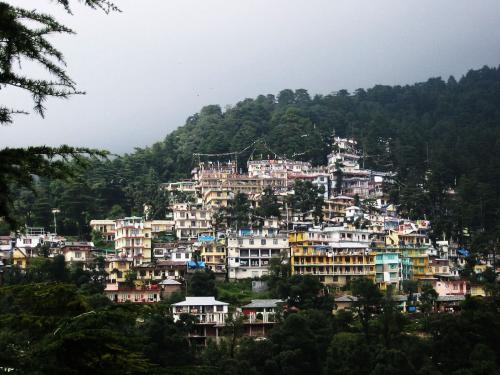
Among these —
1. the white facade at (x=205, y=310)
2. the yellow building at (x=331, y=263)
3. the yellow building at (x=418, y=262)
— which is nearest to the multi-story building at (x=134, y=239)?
the yellow building at (x=331, y=263)

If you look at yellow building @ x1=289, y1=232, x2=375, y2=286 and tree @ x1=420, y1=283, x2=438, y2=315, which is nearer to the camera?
tree @ x1=420, y1=283, x2=438, y2=315

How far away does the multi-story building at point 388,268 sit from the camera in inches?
2173

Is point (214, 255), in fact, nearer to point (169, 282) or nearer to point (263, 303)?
point (169, 282)

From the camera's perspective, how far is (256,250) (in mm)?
56031

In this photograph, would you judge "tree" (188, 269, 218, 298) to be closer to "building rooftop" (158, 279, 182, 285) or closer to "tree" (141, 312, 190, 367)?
"building rooftop" (158, 279, 182, 285)

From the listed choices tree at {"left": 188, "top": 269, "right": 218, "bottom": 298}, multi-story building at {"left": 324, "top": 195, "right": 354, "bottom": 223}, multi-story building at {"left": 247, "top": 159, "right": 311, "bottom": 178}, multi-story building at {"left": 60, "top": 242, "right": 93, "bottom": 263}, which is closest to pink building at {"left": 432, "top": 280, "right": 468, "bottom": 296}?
tree at {"left": 188, "top": 269, "right": 218, "bottom": 298}

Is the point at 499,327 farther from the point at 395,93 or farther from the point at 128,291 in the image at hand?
the point at 395,93

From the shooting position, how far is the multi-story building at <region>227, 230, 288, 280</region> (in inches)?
2167

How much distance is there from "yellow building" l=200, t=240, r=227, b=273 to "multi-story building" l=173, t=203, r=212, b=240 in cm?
771

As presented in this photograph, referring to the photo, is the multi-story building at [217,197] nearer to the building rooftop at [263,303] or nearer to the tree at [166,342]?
the building rooftop at [263,303]

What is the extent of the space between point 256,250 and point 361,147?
36.5 meters

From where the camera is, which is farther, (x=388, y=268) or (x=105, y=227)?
(x=105, y=227)

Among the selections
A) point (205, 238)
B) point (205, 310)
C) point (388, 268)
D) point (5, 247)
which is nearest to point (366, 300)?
point (205, 310)

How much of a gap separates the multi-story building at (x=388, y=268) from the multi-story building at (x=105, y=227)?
18.6 metres
